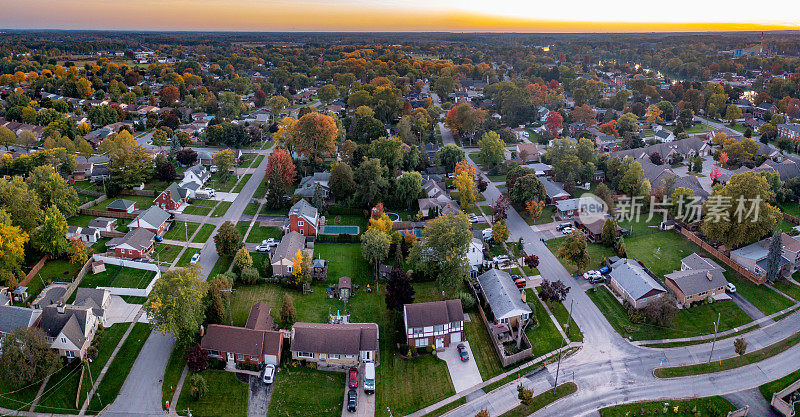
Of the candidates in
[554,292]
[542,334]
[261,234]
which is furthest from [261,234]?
[542,334]

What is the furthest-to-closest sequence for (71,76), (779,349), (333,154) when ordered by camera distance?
(71,76) < (333,154) < (779,349)

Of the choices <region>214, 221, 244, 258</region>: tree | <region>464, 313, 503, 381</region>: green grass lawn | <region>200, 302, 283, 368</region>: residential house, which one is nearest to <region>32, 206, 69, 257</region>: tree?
<region>214, 221, 244, 258</region>: tree

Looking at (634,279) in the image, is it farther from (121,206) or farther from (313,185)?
(121,206)

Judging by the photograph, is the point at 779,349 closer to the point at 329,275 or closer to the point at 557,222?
the point at 557,222

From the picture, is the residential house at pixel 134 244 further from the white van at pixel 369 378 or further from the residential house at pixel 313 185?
the white van at pixel 369 378

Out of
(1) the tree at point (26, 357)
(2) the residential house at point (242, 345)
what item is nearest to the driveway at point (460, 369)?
(2) the residential house at point (242, 345)

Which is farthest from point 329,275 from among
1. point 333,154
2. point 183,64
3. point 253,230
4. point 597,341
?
point 183,64
